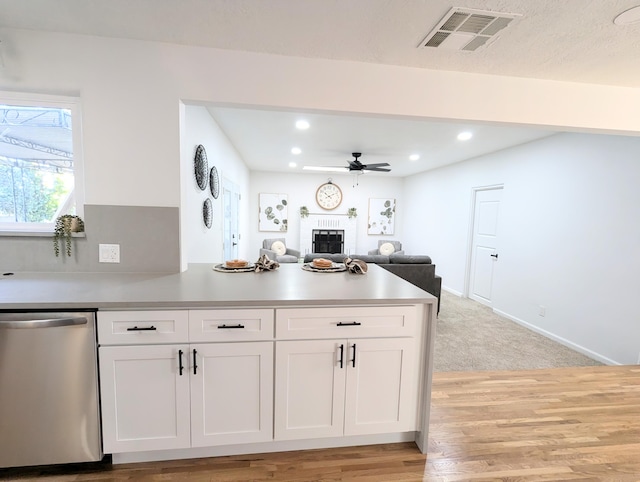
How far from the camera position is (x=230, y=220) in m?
4.87

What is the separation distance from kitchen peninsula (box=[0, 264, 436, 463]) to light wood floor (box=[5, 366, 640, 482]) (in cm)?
8

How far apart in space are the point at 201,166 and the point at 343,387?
2.42m

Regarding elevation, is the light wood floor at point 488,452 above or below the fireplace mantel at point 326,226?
below

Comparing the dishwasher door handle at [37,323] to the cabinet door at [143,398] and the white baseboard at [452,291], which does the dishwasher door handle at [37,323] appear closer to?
the cabinet door at [143,398]

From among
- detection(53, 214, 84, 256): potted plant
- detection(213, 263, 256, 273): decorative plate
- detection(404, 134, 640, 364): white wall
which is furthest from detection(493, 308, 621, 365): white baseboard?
detection(53, 214, 84, 256): potted plant

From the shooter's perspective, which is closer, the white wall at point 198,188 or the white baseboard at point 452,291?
the white wall at point 198,188

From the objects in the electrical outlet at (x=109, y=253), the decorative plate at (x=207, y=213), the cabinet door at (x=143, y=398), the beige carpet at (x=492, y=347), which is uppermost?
the decorative plate at (x=207, y=213)

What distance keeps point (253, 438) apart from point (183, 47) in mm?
2434

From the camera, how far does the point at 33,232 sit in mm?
1854

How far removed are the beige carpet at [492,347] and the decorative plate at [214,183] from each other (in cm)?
315

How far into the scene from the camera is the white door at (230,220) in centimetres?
438

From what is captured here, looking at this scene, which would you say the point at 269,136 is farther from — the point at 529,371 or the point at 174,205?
the point at 529,371

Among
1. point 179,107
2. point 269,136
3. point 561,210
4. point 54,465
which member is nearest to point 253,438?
point 54,465

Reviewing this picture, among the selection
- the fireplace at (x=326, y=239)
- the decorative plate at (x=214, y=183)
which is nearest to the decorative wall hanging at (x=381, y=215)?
the fireplace at (x=326, y=239)
